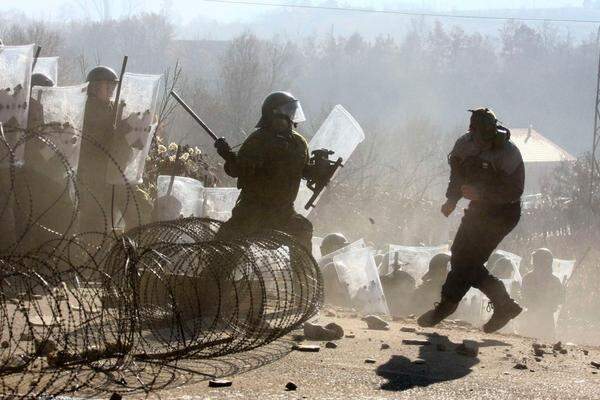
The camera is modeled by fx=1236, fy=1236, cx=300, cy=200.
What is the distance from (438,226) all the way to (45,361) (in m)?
32.8

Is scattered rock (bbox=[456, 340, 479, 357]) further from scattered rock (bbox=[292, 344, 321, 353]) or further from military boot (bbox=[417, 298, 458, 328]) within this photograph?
scattered rock (bbox=[292, 344, 321, 353])

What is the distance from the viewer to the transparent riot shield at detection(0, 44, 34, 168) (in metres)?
11.9

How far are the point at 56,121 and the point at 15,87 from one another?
81 centimetres

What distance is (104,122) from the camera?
13797mm

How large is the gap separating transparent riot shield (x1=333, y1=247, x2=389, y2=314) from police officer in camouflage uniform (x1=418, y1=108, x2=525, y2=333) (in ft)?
9.60

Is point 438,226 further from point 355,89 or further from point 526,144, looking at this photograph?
point 355,89

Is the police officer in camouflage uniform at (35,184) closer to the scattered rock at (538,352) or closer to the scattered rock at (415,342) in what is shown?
the scattered rock at (415,342)

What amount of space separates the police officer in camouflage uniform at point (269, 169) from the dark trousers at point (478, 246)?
1468 mm

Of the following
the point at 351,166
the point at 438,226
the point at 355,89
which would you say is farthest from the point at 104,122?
the point at 355,89

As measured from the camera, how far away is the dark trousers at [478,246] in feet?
33.1

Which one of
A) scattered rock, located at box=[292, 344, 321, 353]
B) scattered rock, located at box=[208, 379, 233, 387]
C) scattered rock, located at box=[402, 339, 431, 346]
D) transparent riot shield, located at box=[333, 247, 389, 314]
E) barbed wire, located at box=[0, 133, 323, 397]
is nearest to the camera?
barbed wire, located at box=[0, 133, 323, 397]

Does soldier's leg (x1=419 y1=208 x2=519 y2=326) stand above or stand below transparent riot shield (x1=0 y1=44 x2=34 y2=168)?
below

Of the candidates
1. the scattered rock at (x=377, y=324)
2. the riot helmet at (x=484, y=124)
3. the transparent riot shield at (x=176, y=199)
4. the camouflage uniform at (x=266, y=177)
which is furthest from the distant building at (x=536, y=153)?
the riot helmet at (x=484, y=124)

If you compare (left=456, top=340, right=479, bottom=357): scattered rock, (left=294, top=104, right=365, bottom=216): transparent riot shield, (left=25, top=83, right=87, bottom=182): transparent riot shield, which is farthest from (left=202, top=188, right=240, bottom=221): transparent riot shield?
(left=456, top=340, right=479, bottom=357): scattered rock
